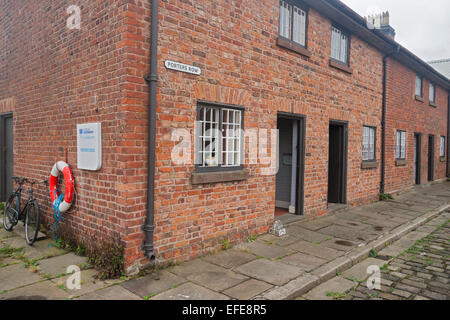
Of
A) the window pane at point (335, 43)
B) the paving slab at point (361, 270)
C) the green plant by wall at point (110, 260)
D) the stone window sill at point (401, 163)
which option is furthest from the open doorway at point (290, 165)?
the stone window sill at point (401, 163)

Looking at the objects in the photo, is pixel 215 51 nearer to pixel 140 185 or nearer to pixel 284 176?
pixel 140 185

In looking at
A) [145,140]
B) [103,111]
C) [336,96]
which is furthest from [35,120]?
[336,96]

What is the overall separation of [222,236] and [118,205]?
2.02 m

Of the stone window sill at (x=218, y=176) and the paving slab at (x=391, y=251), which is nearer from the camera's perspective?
the stone window sill at (x=218, y=176)

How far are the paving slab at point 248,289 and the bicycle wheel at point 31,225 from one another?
3.65m

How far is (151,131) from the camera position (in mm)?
4707

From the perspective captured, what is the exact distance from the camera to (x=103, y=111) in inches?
194

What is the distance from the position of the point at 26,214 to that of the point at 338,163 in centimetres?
773

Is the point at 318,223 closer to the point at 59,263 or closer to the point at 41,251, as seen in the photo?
the point at 59,263

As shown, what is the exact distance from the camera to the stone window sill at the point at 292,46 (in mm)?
7078

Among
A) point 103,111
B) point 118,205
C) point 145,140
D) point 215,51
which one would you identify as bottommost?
point 118,205

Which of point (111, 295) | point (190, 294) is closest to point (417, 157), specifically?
point (190, 294)

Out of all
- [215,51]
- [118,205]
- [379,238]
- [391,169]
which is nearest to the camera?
[118,205]

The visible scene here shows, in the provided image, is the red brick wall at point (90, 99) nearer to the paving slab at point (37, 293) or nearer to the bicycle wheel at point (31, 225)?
the bicycle wheel at point (31, 225)
